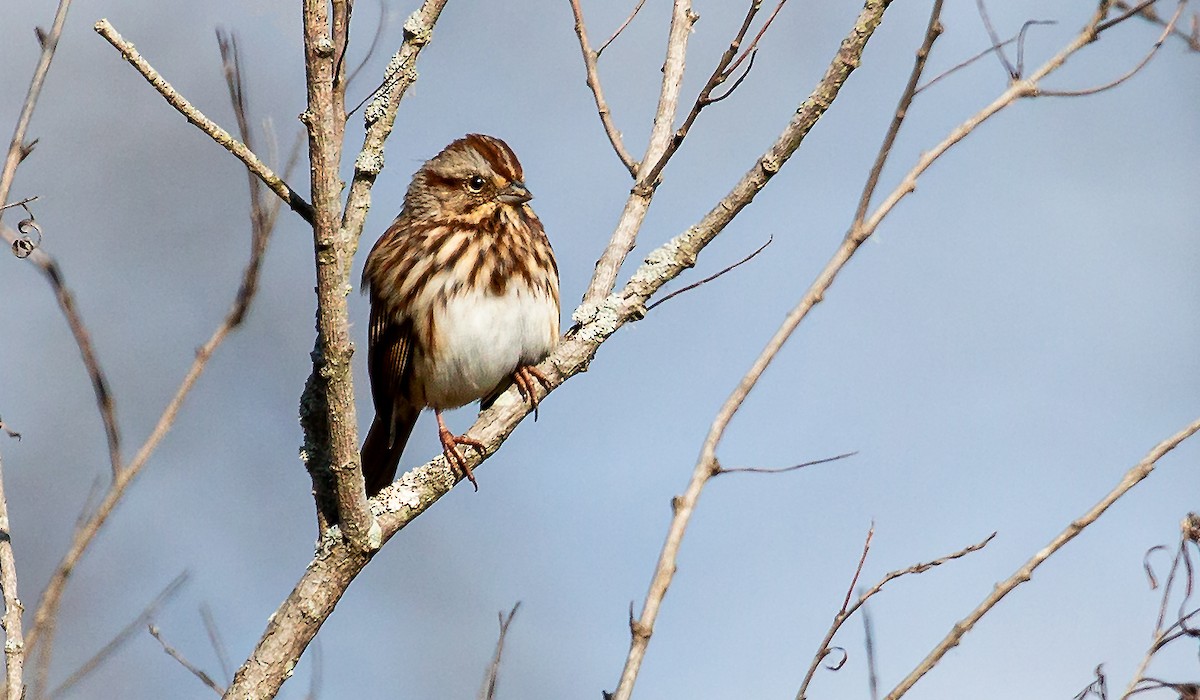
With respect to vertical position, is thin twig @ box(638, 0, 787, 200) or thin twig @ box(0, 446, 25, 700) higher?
thin twig @ box(638, 0, 787, 200)

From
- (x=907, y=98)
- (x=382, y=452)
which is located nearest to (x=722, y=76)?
(x=907, y=98)

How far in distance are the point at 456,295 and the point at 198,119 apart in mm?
2081

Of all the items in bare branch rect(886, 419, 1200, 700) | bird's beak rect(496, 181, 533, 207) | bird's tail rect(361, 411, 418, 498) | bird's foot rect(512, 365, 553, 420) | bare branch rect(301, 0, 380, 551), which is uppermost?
bird's beak rect(496, 181, 533, 207)

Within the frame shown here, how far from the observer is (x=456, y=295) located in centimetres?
494

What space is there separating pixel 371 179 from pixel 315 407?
829 millimetres

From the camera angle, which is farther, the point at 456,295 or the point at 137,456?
the point at 456,295

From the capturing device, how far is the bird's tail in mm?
5223

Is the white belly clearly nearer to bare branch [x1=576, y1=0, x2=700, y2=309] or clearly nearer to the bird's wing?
the bird's wing

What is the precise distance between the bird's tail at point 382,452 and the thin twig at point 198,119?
2384mm

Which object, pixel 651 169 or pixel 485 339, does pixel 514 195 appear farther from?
pixel 651 169

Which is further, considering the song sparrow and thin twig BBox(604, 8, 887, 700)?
the song sparrow

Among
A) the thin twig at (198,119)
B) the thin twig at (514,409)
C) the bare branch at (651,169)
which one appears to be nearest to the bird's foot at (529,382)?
the thin twig at (514,409)

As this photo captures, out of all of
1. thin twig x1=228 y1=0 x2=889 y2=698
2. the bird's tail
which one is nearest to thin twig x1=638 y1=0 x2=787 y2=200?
thin twig x1=228 y1=0 x2=889 y2=698

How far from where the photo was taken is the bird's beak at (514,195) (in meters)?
5.15
